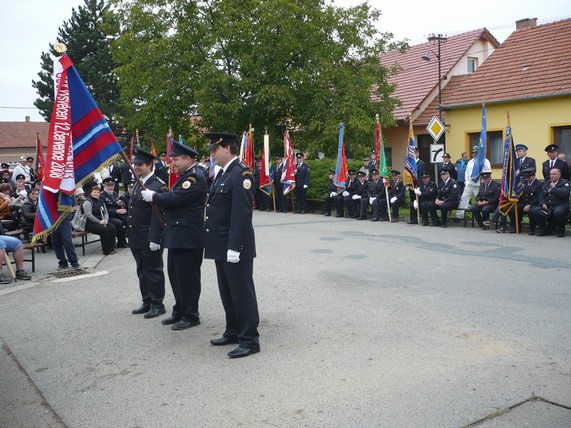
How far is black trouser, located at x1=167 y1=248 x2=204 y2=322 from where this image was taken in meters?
6.82

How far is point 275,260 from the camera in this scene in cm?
1112

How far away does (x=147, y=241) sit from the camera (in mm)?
7520

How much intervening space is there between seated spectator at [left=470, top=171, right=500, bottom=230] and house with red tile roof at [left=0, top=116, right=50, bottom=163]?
66858 mm

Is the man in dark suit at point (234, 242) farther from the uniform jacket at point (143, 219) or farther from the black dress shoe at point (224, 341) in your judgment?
the uniform jacket at point (143, 219)

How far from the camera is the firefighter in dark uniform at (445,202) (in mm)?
16203

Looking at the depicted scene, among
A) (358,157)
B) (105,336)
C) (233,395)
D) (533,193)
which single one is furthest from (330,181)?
(233,395)

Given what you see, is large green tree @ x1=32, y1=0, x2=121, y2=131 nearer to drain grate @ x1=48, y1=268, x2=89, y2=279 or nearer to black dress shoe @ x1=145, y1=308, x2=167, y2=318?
drain grate @ x1=48, y1=268, x2=89, y2=279

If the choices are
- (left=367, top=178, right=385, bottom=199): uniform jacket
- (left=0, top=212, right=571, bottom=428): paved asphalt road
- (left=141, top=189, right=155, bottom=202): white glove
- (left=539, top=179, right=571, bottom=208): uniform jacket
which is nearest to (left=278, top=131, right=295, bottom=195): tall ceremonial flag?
(left=367, top=178, right=385, bottom=199): uniform jacket

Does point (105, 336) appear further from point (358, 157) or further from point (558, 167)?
point (358, 157)

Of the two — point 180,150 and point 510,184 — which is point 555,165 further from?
point 180,150

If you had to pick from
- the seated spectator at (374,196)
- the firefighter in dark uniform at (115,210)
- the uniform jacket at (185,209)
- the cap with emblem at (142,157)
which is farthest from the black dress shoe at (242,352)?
the seated spectator at (374,196)

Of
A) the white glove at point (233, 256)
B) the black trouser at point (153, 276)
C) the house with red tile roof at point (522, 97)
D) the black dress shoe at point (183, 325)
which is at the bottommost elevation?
the black dress shoe at point (183, 325)

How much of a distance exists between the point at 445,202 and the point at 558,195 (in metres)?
3.28

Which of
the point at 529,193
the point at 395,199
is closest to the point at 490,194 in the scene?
the point at 529,193
